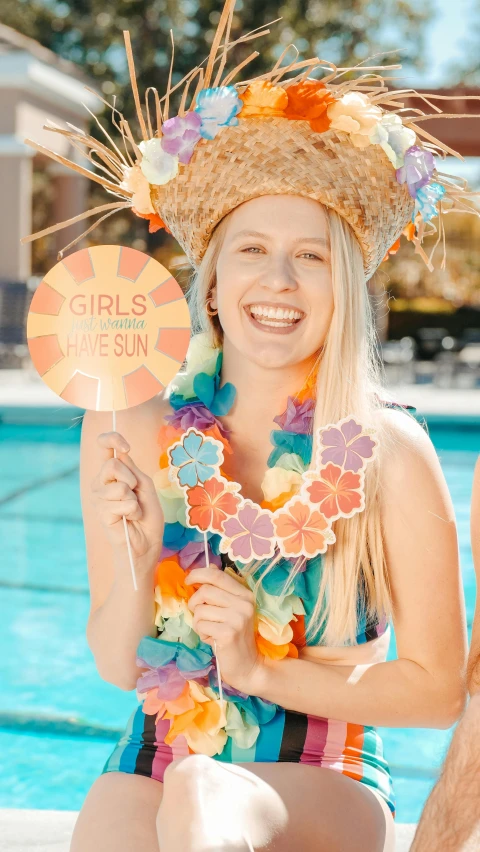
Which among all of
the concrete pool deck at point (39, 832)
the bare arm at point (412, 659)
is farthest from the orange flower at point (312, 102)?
the concrete pool deck at point (39, 832)

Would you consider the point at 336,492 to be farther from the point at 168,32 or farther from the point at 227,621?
the point at 168,32

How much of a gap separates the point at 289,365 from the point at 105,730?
243 cm

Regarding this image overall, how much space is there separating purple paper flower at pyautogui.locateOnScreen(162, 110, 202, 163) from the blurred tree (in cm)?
2120

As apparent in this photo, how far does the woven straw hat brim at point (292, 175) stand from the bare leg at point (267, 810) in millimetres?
1008

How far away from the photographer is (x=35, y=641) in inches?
188

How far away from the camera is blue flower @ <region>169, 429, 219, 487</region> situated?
1.89 meters

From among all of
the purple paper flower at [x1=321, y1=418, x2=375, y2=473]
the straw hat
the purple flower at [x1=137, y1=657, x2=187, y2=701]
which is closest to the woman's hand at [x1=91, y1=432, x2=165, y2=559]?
the purple flower at [x1=137, y1=657, x2=187, y2=701]

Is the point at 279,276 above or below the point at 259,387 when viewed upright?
above

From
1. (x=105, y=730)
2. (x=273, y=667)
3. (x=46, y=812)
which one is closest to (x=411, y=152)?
(x=273, y=667)

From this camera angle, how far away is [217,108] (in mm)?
1875

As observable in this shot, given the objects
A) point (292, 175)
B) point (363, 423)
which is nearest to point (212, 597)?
point (363, 423)

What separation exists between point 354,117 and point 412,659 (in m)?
1.01

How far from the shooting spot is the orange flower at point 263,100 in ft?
6.15

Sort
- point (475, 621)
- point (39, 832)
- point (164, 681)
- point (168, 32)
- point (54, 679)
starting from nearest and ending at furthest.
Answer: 1. point (475, 621)
2. point (164, 681)
3. point (39, 832)
4. point (54, 679)
5. point (168, 32)
